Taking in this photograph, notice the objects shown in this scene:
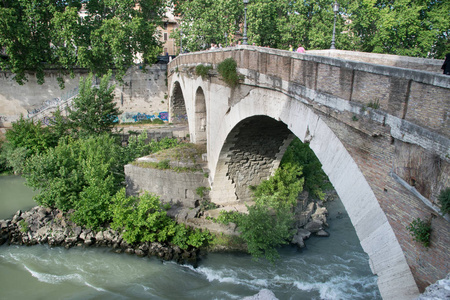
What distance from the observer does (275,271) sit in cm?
1159

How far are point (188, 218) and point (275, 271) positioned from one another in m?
3.60

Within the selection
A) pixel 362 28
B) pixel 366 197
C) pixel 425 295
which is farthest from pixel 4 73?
pixel 425 295

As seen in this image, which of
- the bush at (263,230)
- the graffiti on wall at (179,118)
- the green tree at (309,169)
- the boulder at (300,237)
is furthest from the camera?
the graffiti on wall at (179,118)

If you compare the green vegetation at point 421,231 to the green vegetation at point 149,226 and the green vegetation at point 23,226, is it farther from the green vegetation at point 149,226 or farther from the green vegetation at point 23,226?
the green vegetation at point 23,226

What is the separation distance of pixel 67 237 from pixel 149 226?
322 centimetres

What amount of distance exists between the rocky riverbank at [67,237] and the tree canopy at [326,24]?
1396 cm

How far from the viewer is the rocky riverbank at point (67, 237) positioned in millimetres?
12516

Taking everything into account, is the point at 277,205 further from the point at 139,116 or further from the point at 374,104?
the point at 139,116

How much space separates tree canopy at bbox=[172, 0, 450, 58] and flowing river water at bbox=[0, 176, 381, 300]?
437 inches

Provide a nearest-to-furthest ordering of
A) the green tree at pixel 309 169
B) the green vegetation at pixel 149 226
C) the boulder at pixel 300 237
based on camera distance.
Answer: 1. the green vegetation at pixel 149 226
2. the boulder at pixel 300 237
3. the green tree at pixel 309 169

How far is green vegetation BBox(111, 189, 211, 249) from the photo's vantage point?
1250cm

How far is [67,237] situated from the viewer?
13211 millimetres

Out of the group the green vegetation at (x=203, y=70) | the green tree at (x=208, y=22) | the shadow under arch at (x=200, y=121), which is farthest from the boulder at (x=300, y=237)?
the green tree at (x=208, y=22)

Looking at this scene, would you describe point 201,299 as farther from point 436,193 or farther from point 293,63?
point 436,193
